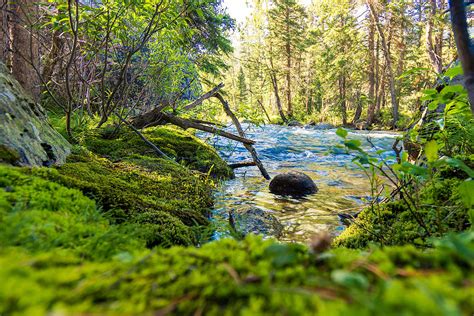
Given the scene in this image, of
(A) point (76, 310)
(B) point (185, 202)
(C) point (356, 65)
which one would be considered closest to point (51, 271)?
(A) point (76, 310)

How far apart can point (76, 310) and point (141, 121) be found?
6.34 meters

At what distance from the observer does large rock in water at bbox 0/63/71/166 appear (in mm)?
2197

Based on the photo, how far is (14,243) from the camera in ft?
3.36

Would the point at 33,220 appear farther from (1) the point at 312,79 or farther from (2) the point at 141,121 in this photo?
(1) the point at 312,79

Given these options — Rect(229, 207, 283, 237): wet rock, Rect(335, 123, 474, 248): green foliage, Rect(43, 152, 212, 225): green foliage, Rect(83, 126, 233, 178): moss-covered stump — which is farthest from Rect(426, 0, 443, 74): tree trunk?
Rect(43, 152, 212, 225): green foliage

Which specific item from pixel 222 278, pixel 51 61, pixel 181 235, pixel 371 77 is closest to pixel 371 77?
pixel 371 77

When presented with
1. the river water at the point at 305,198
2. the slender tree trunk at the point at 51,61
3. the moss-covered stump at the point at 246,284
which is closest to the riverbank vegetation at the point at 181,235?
the moss-covered stump at the point at 246,284

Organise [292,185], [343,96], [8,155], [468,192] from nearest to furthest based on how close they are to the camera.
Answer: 1. [468,192]
2. [8,155]
3. [292,185]
4. [343,96]

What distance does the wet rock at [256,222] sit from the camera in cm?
416

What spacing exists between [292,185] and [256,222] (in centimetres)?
228

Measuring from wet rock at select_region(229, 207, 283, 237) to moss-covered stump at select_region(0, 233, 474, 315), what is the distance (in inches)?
129

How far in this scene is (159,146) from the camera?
6.01 m

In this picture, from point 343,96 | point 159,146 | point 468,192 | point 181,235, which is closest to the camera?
point 468,192

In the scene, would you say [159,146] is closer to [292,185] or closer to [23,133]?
[292,185]
